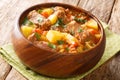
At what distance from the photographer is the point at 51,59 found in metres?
1.12

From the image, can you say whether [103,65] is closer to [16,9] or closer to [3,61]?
[3,61]

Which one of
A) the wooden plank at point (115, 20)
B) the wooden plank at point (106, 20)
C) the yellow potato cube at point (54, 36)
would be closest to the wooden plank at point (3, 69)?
the yellow potato cube at point (54, 36)

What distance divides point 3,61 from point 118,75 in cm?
52

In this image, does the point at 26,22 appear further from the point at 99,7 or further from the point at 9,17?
the point at 99,7

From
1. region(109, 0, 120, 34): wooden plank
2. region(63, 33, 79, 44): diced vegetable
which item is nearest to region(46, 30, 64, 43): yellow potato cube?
region(63, 33, 79, 44): diced vegetable

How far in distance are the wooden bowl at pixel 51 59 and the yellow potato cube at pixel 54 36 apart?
0.07 meters

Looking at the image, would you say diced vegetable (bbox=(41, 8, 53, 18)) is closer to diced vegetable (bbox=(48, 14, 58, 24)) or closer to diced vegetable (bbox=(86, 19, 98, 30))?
diced vegetable (bbox=(48, 14, 58, 24))

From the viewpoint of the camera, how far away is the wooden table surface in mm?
1281

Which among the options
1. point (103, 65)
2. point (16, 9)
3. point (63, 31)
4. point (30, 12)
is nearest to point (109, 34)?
point (103, 65)

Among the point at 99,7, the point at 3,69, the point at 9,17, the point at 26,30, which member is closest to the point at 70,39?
the point at 26,30

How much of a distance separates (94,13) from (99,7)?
3.7 inches

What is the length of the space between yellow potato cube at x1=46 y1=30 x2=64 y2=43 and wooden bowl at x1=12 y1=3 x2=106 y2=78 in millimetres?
71

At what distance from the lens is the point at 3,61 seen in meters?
1.31

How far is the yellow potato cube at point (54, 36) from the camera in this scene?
119cm
